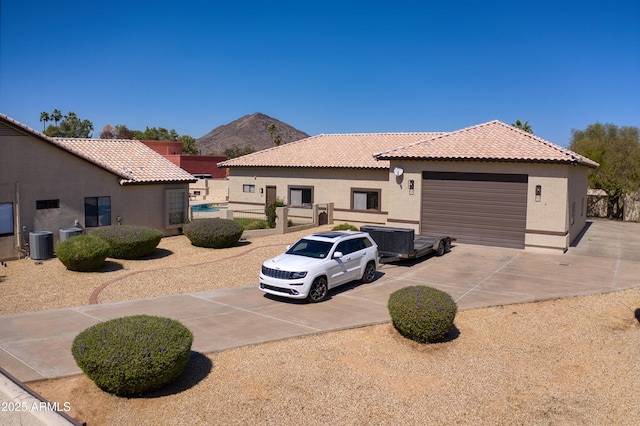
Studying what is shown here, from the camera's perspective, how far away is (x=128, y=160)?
25.7 meters

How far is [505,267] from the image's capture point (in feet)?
62.7

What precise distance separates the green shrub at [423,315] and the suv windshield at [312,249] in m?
3.61

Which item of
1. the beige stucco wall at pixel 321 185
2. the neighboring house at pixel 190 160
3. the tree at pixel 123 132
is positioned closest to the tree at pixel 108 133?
the tree at pixel 123 132

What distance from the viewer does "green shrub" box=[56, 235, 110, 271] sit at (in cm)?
1705

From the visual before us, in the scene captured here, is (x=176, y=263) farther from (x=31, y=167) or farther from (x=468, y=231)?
(x=468, y=231)

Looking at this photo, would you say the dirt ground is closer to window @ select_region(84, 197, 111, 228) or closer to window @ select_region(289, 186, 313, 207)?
window @ select_region(84, 197, 111, 228)

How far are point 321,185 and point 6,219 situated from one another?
1774 cm

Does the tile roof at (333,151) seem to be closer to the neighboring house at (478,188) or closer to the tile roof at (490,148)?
the neighboring house at (478,188)

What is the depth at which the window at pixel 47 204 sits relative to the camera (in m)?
20.1

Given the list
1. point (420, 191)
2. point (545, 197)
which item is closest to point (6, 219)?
point (420, 191)

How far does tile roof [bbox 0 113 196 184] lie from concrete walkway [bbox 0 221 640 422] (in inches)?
416

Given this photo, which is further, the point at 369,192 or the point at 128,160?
the point at 369,192

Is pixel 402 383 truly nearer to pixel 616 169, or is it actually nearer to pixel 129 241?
pixel 129 241

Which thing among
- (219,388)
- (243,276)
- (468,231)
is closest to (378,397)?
(219,388)
